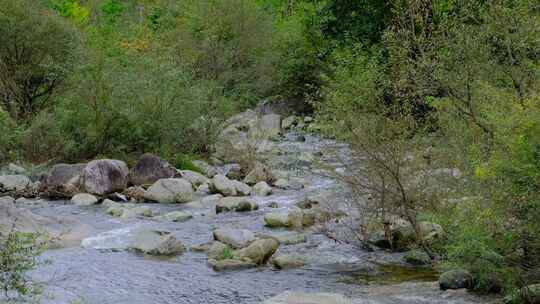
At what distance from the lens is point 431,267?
1214cm

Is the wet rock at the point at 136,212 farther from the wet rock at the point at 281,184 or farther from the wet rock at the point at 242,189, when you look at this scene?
the wet rock at the point at 281,184

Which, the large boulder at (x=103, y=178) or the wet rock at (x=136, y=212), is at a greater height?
the large boulder at (x=103, y=178)

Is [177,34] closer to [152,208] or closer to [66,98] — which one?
[66,98]

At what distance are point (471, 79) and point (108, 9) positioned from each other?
Answer: 55871 millimetres

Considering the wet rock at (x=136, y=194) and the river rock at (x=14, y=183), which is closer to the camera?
the wet rock at (x=136, y=194)

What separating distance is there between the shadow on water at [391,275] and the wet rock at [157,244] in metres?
3.91

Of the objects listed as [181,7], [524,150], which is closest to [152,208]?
[524,150]

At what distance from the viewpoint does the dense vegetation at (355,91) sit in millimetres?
8961

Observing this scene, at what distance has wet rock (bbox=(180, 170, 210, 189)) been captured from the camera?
72.6 ft

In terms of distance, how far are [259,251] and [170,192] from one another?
296 inches

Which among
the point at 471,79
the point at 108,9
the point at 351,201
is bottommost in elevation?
the point at 351,201

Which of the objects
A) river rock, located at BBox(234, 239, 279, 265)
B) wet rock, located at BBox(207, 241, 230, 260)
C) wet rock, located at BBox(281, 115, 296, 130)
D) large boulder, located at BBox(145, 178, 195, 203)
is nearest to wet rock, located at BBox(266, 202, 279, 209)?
large boulder, located at BBox(145, 178, 195, 203)

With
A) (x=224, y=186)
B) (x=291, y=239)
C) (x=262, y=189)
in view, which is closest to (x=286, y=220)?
(x=291, y=239)

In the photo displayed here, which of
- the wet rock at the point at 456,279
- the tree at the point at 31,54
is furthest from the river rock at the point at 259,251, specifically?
the tree at the point at 31,54
